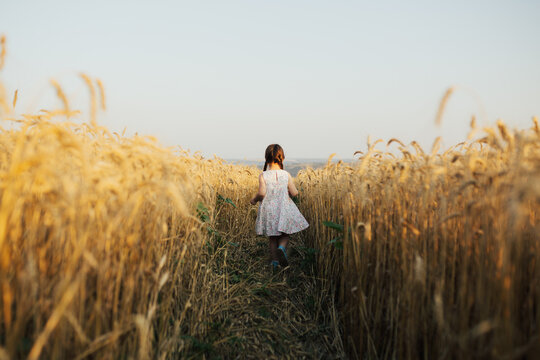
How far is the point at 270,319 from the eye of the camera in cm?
257

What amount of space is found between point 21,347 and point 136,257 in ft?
1.85

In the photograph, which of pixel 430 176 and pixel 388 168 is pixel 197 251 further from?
pixel 430 176

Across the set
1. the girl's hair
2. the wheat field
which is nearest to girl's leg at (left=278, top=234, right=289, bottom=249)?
the girl's hair

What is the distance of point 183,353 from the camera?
1.91m

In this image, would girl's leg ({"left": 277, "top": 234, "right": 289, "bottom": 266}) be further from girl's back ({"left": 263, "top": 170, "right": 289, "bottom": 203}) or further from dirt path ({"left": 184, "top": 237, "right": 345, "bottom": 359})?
girl's back ({"left": 263, "top": 170, "right": 289, "bottom": 203})

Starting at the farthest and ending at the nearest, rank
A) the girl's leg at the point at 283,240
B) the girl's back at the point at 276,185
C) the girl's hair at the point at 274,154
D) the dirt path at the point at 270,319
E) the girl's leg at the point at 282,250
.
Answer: the girl's hair at the point at 274,154
the girl's back at the point at 276,185
the girl's leg at the point at 283,240
the girl's leg at the point at 282,250
the dirt path at the point at 270,319

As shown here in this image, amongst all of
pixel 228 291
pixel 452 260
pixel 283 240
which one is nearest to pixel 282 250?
pixel 283 240

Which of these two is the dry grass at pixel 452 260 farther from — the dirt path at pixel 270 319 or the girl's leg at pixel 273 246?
the girl's leg at pixel 273 246

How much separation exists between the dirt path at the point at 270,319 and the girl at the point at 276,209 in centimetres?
46

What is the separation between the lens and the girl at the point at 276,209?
3.93 metres

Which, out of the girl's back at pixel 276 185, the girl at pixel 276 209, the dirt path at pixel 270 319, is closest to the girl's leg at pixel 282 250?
the girl at pixel 276 209

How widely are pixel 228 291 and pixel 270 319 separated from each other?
47 centimetres

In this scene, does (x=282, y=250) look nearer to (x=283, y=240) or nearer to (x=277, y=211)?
(x=283, y=240)

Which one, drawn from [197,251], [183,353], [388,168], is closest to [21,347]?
[183,353]
